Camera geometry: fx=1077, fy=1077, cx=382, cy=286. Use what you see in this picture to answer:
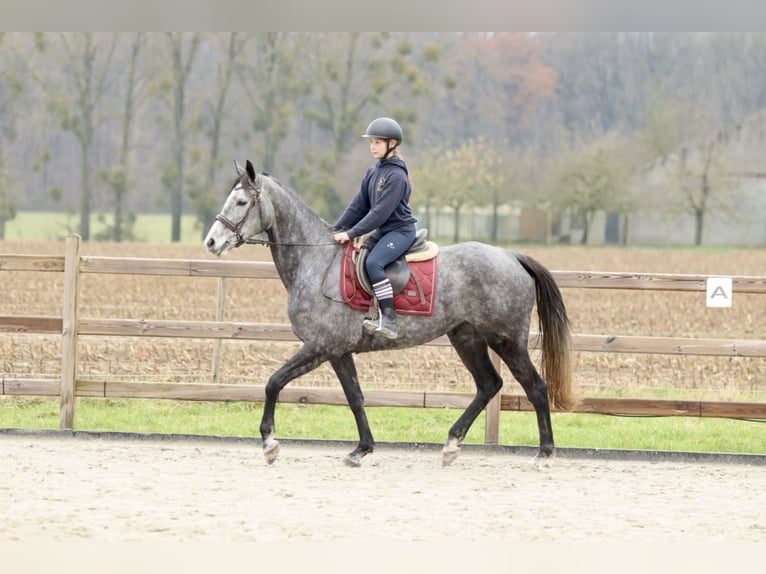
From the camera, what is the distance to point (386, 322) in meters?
7.17

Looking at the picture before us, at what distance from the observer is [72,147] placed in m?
63.5

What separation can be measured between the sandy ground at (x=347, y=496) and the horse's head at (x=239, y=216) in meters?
1.52

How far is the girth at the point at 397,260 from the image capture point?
7.24m

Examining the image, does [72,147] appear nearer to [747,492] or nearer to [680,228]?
[680,228]

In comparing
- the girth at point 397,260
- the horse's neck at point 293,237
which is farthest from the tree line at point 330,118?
the girth at point 397,260

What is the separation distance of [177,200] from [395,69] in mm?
13823

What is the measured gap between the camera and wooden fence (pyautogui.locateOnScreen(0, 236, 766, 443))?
8094mm

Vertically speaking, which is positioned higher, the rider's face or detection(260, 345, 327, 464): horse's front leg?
the rider's face

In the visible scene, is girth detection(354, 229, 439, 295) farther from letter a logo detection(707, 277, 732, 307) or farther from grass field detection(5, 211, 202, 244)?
grass field detection(5, 211, 202, 244)

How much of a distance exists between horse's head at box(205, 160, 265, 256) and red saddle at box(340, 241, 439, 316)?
2.32 ft

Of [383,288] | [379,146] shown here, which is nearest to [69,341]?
[383,288]

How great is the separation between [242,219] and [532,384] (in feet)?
7.65

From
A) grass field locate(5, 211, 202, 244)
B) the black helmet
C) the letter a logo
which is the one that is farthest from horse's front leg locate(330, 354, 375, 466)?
grass field locate(5, 211, 202, 244)

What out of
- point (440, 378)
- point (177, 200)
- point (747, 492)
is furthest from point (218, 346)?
point (177, 200)
